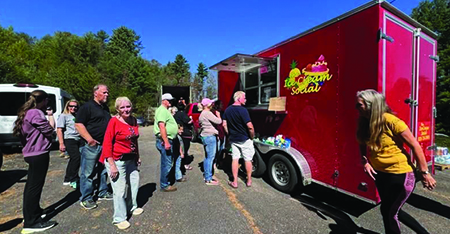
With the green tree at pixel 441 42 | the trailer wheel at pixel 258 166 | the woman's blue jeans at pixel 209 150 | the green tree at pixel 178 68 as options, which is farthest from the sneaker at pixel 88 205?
the green tree at pixel 178 68

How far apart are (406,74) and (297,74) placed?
1.44m

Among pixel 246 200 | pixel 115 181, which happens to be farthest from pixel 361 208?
pixel 115 181

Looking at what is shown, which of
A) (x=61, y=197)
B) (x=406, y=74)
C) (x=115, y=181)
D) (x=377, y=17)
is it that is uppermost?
(x=377, y=17)

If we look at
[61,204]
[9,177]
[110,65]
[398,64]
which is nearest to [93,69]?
[110,65]

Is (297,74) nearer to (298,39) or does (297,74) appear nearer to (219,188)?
(298,39)

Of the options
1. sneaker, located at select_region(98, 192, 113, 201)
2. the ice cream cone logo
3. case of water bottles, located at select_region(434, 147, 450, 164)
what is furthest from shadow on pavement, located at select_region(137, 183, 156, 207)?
case of water bottles, located at select_region(434, 147, 450, 164)

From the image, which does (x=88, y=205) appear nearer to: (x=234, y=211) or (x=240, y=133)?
(x=234, y=211)

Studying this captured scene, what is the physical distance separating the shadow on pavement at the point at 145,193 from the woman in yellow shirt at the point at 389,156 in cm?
315

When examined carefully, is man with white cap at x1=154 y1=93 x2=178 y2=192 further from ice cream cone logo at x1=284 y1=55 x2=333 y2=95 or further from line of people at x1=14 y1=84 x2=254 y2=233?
ice cream cone logo at x1=284 y1=55 x2=333 y2=95

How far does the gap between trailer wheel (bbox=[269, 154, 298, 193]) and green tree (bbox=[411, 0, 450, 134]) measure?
70.8ft

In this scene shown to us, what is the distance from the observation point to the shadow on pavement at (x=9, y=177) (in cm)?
446

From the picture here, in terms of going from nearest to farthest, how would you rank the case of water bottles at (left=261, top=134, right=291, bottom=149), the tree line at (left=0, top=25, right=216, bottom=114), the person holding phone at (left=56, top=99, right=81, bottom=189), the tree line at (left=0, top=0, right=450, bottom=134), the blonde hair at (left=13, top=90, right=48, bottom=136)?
1. the blonde hair at (left=13, top=90, right=48, bottom=136)
2. the case of water bottles at (left=261, top=134, right=291, bottom=149)
3. the person holding phone at (left=56, top=99, right=81, bottom=189)
4. the tree line at (left=0, top=0, right=450, bottom=134)
5. the tree line at (left=0, top=25, right=216, bottom=114)

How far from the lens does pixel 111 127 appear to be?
8.72 feet

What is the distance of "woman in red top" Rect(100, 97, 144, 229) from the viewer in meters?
2.63
